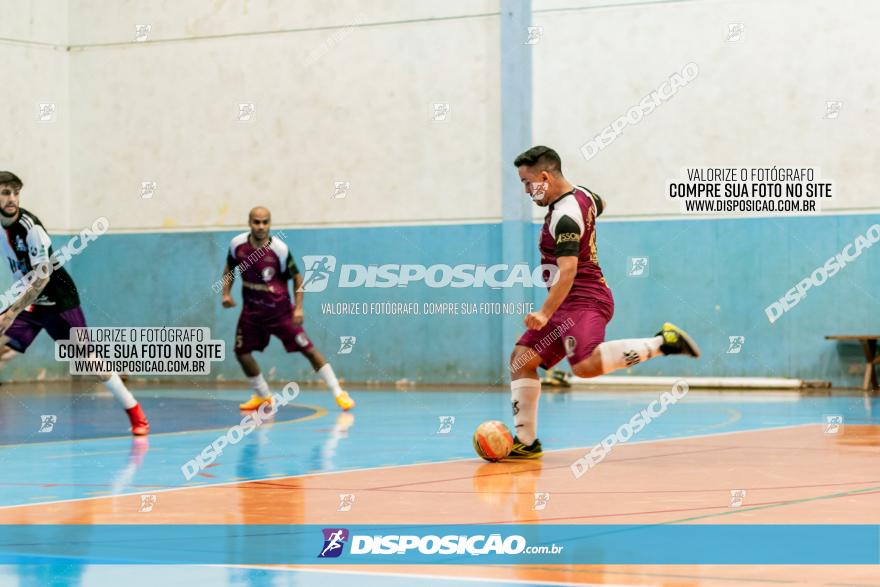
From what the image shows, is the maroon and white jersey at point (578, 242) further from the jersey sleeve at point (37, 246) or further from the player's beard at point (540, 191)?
the jersey sleeve at point (37, 246)

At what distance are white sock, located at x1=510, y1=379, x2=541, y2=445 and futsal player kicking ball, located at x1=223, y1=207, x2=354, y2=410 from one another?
6.77 metres

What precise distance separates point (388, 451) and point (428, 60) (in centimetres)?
1376

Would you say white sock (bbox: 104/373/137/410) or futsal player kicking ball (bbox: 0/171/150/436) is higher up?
futsal player kicking ball (bbox: 0/171/150/436)

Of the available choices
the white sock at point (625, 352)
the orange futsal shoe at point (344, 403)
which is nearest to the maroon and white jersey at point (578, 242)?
the white sock at point (625, 352)

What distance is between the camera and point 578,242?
11.0m

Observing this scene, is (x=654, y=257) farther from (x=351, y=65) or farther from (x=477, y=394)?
(x=351, y=65)

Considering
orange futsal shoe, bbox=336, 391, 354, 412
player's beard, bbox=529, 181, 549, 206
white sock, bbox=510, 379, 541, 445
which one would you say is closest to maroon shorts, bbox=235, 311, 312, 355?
orange futsal shoe, bbox=336, 391, 354, 412

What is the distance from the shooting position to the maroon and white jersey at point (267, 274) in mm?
18469

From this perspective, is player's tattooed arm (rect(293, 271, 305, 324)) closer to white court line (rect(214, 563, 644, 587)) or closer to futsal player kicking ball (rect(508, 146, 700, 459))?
futsal player kicking ball (rect(508, 146, 700, 459))

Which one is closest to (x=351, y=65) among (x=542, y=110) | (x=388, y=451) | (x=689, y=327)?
(x=542, y=110)

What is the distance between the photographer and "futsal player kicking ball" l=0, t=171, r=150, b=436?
13.3m

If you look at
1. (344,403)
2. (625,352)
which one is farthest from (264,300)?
(625,352)

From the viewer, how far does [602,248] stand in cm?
2392

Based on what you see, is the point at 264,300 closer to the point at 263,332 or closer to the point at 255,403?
the point at 263,332
